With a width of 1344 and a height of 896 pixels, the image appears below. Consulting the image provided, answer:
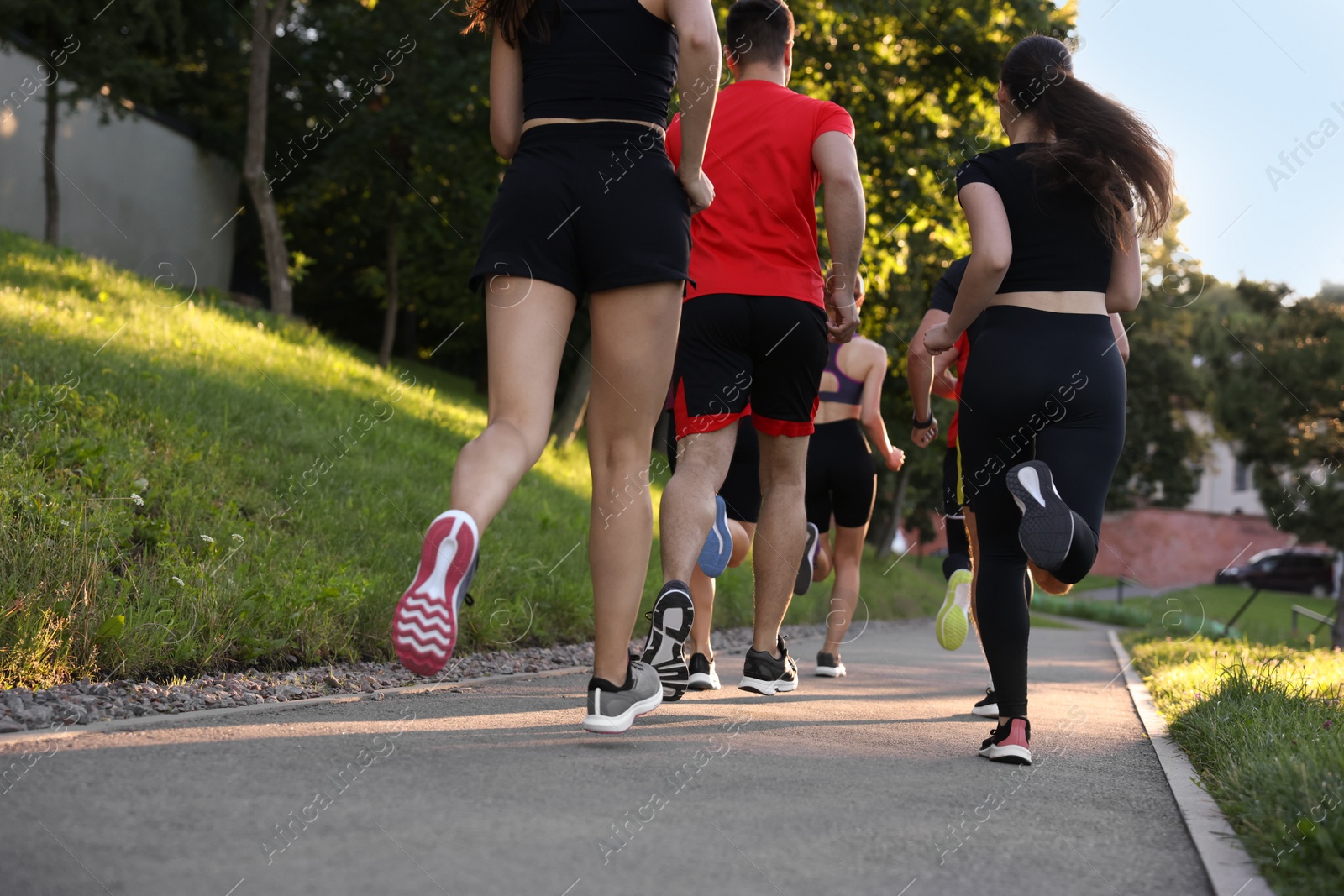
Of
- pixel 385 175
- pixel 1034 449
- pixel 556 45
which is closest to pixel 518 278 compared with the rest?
pixel 556 45

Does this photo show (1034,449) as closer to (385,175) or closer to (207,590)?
(207,590)

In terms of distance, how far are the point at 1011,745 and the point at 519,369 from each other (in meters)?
1.75

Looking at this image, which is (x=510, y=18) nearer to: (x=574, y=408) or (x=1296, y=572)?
(x=574, y=408)

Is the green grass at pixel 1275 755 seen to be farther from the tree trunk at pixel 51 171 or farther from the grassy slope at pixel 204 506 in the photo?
the tree trunk at pixel 51 171

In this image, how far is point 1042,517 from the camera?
3.24m

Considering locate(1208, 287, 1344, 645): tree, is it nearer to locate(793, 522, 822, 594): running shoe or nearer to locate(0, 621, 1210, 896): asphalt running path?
locate(793, 522, 822, 594): running shoe

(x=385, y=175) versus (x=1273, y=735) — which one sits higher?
(x=385, y=175)

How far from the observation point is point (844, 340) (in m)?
4.66

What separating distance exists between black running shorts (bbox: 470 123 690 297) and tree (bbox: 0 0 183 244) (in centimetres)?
1761

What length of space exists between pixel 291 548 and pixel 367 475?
189cm

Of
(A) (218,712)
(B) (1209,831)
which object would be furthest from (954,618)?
(A) (218,712)

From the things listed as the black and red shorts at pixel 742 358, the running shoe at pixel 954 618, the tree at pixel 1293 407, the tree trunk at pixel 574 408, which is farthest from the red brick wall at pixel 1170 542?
the black and red shorts at pixel 742 358

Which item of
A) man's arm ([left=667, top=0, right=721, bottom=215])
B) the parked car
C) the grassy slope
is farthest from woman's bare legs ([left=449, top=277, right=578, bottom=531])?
the parked car

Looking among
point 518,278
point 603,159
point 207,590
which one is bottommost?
point 207,590
